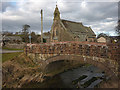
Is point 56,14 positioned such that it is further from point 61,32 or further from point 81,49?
point 81,49

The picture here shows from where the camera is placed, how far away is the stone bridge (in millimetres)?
11438

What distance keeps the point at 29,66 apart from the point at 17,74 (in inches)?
107

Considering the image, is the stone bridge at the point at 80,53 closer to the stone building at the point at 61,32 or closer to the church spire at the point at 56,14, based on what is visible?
the stone building at the point at 61,32

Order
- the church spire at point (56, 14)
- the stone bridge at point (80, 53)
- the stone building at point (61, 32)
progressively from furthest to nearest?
the church spire at point (56, 14) → the stone building at point (61, 32) → the stone bridge at point (80, 53)

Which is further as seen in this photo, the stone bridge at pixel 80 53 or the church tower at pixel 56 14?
the church tower at pixel 56 14

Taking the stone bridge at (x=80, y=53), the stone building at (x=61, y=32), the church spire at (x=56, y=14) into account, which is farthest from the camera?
the church spire at (x=56, y=14)

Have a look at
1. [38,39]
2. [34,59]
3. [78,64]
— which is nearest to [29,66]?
[34,59]

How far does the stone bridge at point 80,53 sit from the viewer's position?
1144cm

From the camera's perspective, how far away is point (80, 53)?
1410 cm

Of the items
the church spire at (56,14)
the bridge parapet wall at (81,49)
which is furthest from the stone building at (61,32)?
the bridge parapet wall at (81,49)

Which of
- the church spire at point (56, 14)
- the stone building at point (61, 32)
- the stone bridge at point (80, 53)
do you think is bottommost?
the stone bridge at point (80, 53)

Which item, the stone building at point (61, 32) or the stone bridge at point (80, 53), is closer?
the stone bridge at point (80, 53)

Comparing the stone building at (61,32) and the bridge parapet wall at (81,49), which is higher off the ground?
the stone building at (61,32)

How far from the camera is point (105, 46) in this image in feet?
39.4
